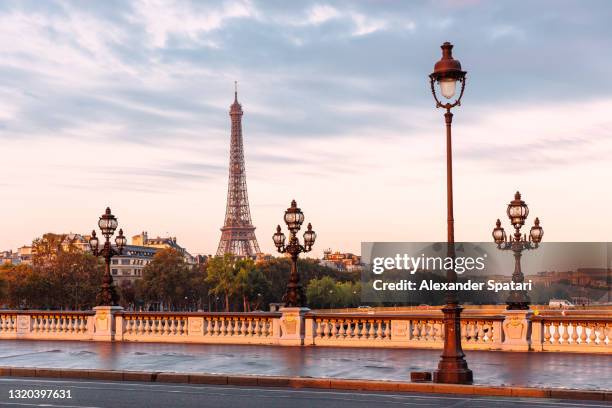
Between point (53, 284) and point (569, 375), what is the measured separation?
391 ft

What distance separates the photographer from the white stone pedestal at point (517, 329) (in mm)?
30578

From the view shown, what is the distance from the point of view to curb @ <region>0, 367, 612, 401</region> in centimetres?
1883

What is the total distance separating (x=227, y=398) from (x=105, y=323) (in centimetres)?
1892

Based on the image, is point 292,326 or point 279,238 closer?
point 292,326

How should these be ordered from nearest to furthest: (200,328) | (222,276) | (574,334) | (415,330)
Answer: (574,334) → (415,330) → (200,328) → (222,276)

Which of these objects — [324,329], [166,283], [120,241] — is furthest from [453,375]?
[166,283]

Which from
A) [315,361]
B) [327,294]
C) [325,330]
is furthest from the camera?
[327,294]

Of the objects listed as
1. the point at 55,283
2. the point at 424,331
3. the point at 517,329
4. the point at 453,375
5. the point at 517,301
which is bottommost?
the point at 453,375

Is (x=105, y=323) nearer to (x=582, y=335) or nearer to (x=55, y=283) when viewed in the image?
(x=582, y=335)

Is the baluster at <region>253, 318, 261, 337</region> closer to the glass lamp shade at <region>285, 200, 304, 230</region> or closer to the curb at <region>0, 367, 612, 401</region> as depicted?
the glass lamp shade at <region>285, 200, 304, 230</region>

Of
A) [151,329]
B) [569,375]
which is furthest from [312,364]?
[151,329]

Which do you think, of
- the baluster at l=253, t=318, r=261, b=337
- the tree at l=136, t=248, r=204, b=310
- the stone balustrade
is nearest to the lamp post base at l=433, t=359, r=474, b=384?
the stone balustrade

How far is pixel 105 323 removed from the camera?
36.2 metres

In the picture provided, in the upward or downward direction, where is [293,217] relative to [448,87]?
downward
